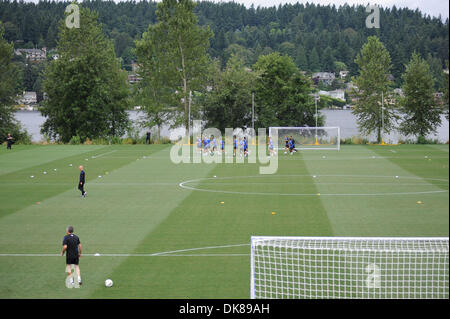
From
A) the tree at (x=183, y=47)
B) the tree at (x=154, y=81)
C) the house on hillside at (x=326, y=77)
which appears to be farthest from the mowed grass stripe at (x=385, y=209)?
the house on hillside at (x=326, y=77)

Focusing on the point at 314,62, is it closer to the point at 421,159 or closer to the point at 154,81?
the point at 154,81

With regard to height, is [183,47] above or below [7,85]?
above

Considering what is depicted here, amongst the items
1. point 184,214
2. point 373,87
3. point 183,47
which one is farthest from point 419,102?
point 184,214

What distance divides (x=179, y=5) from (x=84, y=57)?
13381 millimetres

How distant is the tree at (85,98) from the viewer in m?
74.2

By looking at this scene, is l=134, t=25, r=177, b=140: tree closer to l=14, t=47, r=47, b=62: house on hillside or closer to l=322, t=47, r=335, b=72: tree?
l=14, t=47, r=47, b=62: house on hillside

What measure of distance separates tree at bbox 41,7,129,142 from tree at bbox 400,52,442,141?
3533 cm

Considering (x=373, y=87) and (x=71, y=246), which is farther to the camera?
(x=373, y=87)

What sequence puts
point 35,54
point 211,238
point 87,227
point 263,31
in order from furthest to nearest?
1. point 263,31
2. point 35,54
3. point 87,227
4. point 211,238

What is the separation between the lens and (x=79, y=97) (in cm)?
7525

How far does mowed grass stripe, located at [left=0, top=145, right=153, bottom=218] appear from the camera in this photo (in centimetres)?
2962

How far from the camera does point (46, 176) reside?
1513 inches

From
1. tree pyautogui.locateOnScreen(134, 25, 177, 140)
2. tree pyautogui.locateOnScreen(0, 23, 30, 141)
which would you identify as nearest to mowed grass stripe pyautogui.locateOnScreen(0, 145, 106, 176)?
tree pyautogui.locateOnScreen(0, 23, 30, 141)

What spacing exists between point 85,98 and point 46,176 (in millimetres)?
38718
